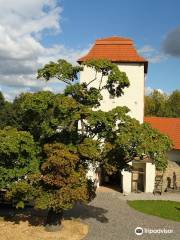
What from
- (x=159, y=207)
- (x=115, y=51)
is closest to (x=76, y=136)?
(x=159, y=207)

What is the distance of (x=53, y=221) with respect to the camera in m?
18.8

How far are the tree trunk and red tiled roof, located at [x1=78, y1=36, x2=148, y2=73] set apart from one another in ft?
44.9

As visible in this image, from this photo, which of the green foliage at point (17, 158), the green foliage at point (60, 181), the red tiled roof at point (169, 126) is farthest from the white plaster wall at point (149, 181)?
the green foliage at point (17, 158)

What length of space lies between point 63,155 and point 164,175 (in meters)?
14.8

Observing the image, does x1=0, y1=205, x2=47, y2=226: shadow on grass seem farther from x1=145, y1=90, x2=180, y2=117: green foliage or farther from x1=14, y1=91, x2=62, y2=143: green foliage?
x1=145, y1=90, x2=180, y2=117: green foliage

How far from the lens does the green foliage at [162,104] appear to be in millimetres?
53597

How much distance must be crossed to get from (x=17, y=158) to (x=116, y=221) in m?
6.03

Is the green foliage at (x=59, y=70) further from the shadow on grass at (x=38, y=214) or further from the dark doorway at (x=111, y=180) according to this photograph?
the dark doorway at (x=111, y=180)

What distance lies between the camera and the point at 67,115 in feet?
58.4

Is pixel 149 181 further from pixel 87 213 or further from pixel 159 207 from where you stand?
pixel 87 213

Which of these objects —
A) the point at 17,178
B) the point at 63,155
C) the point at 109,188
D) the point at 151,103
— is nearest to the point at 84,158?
the point at 63,155

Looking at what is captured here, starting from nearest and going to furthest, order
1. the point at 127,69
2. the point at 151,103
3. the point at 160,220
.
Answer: the point at 160,220
the point at 127,69
the point at 151,103

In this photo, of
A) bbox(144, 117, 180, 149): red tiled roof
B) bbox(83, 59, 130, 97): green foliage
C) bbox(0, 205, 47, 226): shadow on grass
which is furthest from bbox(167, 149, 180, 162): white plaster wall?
bbox(83, 59, 130, 97): green foliage

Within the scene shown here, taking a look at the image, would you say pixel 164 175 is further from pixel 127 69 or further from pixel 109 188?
pixel 127 69
